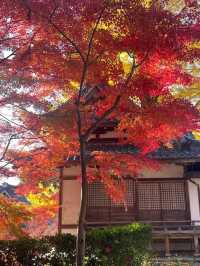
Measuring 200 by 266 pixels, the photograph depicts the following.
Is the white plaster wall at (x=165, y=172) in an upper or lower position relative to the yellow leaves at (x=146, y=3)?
lower

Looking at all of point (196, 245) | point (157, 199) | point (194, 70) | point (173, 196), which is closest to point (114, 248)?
point (196, 245)

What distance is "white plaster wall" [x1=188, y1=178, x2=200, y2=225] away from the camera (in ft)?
50.3

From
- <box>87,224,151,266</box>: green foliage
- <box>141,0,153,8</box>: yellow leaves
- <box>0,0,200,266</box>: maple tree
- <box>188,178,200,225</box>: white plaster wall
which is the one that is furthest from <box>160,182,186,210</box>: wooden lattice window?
<box>141,0,153,8</box>: yellow leaves

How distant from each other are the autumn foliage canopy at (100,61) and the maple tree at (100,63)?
20 mm

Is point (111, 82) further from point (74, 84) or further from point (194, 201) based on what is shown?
point (194, 201)

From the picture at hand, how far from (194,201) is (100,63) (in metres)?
9.46

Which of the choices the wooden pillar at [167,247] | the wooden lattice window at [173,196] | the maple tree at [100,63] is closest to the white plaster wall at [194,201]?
the wooden lattice window at [173,196]

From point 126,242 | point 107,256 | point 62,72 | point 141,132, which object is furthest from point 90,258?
point 62,72

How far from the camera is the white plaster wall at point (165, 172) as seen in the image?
52.0ft

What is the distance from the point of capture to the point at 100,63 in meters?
8.17

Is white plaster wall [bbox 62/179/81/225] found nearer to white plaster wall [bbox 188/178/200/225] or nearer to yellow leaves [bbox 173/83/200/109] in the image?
white plaster wall [bbox 188/178/200/225]

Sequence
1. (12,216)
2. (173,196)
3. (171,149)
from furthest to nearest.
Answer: (171,149) < (173,196) < (12,216)

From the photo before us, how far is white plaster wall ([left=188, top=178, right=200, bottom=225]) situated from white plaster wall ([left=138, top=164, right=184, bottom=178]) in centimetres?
67

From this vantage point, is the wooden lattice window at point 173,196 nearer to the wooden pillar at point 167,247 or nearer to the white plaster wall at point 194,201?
the white plaster wall at point 194,201
